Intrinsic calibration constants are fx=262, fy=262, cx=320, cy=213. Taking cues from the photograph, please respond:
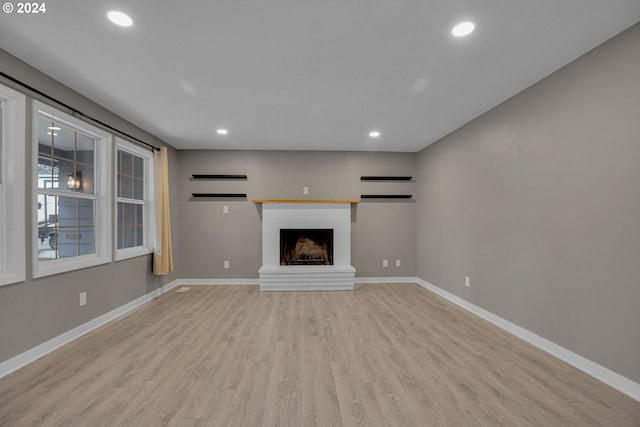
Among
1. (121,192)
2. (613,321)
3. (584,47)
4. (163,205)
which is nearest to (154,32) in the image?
(121,192)

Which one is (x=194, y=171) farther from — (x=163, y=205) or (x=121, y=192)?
(x=121, y=192)

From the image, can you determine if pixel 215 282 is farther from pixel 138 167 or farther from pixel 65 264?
pixel 65 264

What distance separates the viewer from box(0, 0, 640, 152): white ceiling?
1606 mm

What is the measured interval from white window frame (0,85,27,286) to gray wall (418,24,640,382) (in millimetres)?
4433

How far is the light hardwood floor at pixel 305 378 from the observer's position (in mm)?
1554

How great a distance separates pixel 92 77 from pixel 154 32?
42.6 inches

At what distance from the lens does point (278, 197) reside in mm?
4781

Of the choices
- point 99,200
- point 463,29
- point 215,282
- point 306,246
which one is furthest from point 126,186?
point 463,29

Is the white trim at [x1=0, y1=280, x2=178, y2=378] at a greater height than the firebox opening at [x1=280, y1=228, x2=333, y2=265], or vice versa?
the firebox opening at [x1=280, y1=228, x2=333, y2=265]

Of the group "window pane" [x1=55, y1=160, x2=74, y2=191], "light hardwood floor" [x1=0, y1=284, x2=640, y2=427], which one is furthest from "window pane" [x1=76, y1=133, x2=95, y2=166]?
"light hardwood floor" [x1=0, y1=284, x2=640, y2=427]

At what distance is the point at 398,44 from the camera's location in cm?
191

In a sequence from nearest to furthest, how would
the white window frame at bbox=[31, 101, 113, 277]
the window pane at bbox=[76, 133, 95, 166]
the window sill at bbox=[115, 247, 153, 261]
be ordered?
the white window frame at bbox=[31, 101, 113, 277]
the window pane at bbox=[76, 133, 95, 166]
the window sill at bbox=[115, 247, 153, 261]

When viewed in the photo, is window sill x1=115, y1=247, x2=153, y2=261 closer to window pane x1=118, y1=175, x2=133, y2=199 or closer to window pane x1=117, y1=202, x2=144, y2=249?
window pane x1=117, y1=202, x2=144, y2=249

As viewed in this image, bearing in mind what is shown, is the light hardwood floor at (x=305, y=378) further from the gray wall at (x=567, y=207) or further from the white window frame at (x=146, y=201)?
the white window frame at (x=146, y=201)
